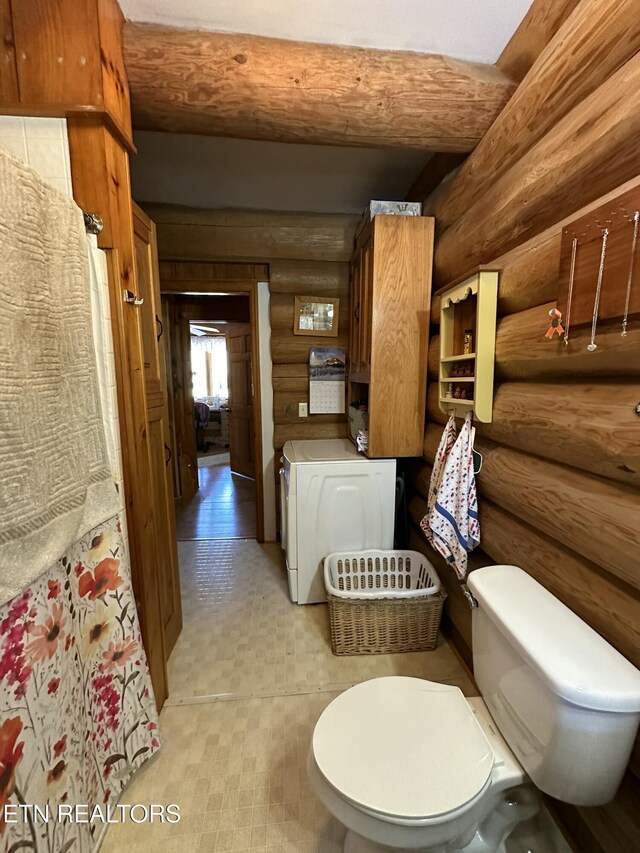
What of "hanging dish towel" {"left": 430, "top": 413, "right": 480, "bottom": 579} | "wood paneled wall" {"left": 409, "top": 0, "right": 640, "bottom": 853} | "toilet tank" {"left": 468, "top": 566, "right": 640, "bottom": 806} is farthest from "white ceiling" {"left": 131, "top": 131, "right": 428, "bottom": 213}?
"toilet tank" {"left": 468, "top": 566, "right": 640, "bottom": 806}

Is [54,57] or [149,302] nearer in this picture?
[54,57]

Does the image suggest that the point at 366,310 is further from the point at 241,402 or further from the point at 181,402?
the point at 241,402

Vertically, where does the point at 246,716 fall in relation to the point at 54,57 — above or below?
below

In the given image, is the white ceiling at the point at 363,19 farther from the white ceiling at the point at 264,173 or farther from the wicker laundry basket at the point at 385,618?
the wicker laundry basket at the point at 385,618

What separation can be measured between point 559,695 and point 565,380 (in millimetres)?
798

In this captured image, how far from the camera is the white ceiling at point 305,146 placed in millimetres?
1192

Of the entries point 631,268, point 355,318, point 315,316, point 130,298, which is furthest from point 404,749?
point 315,316

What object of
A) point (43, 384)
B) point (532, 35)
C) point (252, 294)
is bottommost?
point (43, 384)

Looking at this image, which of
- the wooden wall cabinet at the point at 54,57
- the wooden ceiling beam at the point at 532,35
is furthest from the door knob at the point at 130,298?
the wooden ceiling beam at the point at 532,35

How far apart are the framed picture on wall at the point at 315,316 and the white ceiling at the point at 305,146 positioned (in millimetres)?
612

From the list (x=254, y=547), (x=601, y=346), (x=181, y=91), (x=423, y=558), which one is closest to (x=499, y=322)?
(x=601, y=346)

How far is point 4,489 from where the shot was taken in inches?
30.6

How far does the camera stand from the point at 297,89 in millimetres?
1343

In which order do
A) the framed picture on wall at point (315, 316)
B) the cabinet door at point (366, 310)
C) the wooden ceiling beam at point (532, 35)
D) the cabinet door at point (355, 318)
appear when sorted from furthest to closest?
the framed picture on wall at point (315, 316) → the cabinet door at point (355, 318) → the cabinet door at point (366, 310) → the wooden ceiling beam at point (532, 35)
